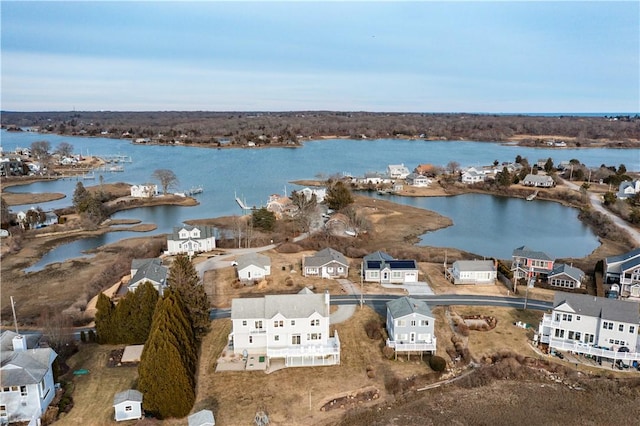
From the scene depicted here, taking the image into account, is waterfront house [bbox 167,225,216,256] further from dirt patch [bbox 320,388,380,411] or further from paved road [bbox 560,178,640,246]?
paved road [bbox 560,178,640,246]

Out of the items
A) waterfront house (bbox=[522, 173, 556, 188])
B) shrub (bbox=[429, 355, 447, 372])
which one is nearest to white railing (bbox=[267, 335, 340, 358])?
shrub (bbox=[429, 355, 447, 372])

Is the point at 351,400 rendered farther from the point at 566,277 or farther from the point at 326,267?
the point at 566,277

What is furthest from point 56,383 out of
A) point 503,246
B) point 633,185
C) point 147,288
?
point 633,185

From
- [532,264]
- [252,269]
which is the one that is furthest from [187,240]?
[532,264]

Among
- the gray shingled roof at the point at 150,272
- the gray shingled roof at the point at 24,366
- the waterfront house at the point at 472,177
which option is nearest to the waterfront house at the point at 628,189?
the waterfront house at the point at 472,177

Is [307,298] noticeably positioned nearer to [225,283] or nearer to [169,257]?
[225,283]

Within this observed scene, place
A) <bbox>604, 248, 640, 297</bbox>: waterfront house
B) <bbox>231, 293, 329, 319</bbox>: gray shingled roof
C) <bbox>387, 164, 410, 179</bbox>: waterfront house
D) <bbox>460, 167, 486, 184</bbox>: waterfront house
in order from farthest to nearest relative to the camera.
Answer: <bbox>387, 164, 410, 179</bbox>: waterfront house, <bbox>460, 167, 486, 184</bbox>: waterfront house, <bbox>604, 248, 640, 297</bbox>: waterfront house, <bbox>231, 293, 329, 319</bbox>: gray shingled roof
